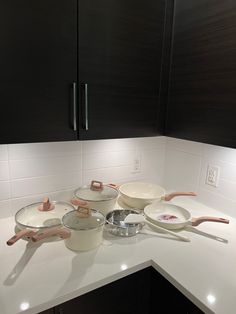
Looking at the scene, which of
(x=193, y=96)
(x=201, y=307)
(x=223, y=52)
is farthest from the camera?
(x=193, y=96)

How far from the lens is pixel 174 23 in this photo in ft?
3.76

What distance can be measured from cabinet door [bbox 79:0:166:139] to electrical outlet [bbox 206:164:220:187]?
1.51ft

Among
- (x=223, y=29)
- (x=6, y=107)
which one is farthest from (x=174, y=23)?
(x=6, y=107)

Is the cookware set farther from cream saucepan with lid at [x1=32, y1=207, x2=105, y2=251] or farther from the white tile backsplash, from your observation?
the white tile backsplash

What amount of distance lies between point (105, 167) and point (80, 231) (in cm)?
58

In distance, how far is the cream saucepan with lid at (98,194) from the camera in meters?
1.20

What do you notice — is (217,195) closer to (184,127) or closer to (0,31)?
(184,127)

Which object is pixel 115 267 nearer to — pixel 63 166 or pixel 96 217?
pixel 96 217

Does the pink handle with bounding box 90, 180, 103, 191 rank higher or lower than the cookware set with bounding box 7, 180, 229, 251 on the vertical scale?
higher

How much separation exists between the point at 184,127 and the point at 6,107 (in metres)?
0.79

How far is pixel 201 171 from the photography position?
4.62 feet

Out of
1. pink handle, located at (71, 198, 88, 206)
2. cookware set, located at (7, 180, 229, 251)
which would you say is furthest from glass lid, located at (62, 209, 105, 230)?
pink handle, located at (71, 198, 88, 206)

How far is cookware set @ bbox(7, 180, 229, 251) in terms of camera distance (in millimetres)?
941

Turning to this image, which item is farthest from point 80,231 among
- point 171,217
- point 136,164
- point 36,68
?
point 136,164
